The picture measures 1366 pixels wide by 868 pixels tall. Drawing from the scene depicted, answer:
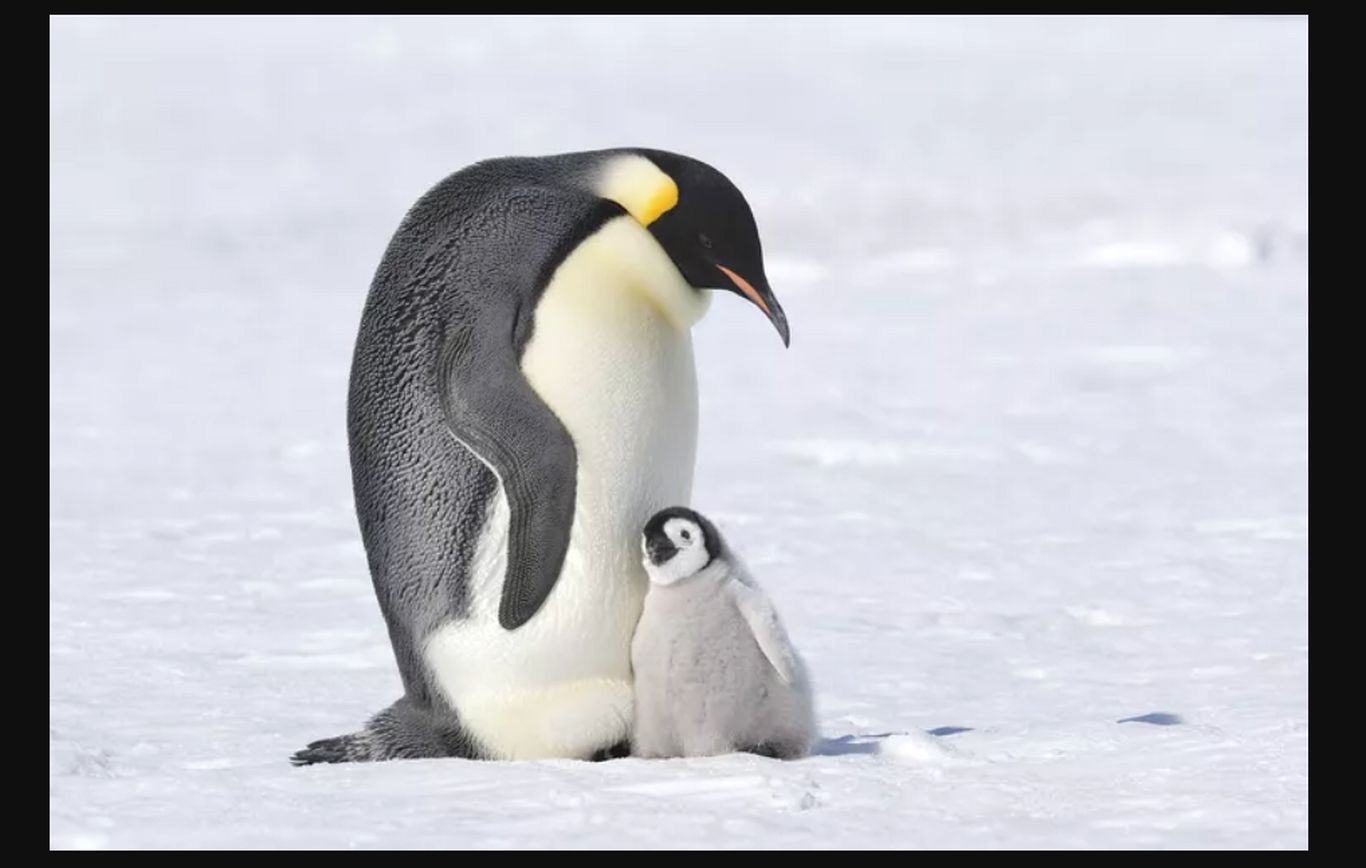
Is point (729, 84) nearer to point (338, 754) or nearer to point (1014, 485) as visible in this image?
point (1014, 485)

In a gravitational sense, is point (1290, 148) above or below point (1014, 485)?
above

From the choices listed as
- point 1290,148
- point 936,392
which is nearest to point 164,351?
point 936,392

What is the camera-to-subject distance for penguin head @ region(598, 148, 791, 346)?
3260mm

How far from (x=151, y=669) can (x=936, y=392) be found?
15.2 feet

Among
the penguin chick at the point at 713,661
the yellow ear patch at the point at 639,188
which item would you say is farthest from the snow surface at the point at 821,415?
the yellow ear patch at the point at 639,188

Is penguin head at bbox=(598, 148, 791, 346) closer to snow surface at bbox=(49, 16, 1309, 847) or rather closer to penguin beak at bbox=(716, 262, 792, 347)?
penguin beak at bbox=(716, 262, 792, 347)

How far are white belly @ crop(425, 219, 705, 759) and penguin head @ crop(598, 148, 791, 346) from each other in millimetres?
42

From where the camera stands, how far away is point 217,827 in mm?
2564

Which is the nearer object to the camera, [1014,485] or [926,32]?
[1014,485]

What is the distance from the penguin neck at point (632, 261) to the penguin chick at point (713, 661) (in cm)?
35

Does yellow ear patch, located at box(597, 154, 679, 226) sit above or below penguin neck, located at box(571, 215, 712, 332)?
above

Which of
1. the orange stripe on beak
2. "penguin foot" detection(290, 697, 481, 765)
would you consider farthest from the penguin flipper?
the orange stripe on beak

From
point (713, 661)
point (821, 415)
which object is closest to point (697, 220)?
point (713, 661)

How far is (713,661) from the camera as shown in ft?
10.4
